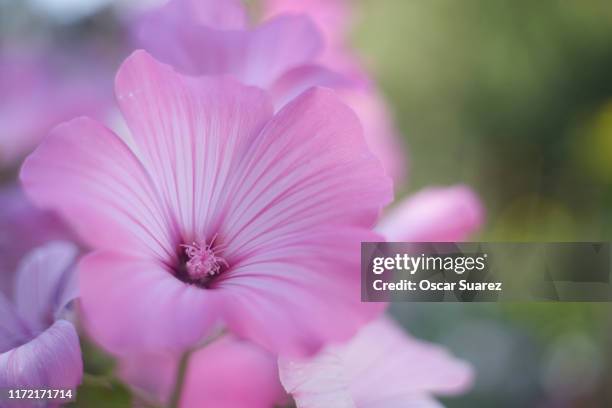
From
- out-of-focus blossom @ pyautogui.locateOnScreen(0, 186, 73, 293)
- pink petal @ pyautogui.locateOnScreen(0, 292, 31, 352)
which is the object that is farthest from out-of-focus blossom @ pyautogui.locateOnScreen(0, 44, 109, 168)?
pink petal @ pyautogui.locateOnScreen(0, 292, 31, 352)

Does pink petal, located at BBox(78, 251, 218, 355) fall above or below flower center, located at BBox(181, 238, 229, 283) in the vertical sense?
below

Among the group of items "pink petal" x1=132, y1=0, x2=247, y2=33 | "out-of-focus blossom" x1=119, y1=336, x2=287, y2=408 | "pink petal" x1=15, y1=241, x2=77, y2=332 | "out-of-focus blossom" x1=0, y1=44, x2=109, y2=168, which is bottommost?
"out-of-focus blossom" x1=119, y1=336, x2=287, y2=408

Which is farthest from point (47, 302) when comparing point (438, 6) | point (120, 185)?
point (438, 6)

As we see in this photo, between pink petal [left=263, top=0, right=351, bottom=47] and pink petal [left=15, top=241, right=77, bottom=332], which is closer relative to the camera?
pink petal [left=15, top=241, right=77, bottom=332]

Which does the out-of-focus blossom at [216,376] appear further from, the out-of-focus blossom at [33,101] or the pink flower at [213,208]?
the out-of-focus blossom at [33,101]

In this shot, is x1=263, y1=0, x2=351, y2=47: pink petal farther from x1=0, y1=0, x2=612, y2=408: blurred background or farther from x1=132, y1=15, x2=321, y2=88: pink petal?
x1=0, y1=0, x2=612, y2=408: blurred background

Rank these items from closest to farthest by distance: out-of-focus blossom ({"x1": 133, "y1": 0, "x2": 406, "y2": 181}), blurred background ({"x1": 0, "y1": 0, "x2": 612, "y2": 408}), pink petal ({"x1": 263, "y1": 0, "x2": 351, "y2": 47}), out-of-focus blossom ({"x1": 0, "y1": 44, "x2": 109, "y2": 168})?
out-of-focus blossom ({"x1": 133, "y1": 0, "x2": 406, "y2": 181}) → out-of-focus blossom ({"x1": 0, "y1": 44, "x2": 109, "y2": 168}) → pink petal ({"x1": 263, "y1": 0, "x2": 351, "y2": 47}) → blurred background ({"x1": 0, "y1": 0, "x2": 612, "y2": 408})

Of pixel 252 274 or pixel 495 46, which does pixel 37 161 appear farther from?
pixel 495 46

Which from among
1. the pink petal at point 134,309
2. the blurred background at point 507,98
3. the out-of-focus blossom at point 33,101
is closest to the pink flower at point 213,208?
the pink petal at point 134,309
